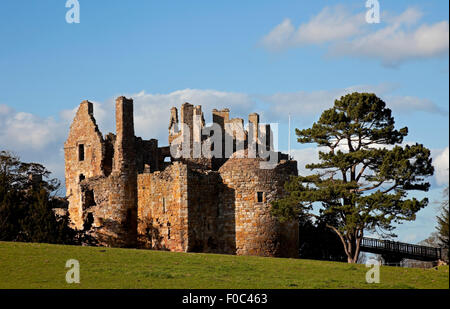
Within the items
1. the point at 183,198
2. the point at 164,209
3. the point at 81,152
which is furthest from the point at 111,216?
the point at 81,152

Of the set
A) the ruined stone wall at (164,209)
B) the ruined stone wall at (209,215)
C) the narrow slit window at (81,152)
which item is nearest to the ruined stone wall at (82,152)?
the narrow slit window at (81,152)

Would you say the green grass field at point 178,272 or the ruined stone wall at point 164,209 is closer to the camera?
the green grass field at point 178,272

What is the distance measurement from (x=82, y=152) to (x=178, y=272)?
27.2m

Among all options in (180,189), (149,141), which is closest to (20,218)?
(180,189)

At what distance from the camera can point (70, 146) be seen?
61469mm

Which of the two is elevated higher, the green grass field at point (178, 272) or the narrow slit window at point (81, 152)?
the narrow slit window at point (81, 152)

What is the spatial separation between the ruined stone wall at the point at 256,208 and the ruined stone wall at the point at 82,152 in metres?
12.1

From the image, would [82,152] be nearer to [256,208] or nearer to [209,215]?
[209,215]

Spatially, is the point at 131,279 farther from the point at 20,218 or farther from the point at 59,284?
the point at 20,218

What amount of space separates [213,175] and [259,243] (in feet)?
17.4

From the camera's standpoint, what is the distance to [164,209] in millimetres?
50812

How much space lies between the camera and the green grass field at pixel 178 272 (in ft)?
107

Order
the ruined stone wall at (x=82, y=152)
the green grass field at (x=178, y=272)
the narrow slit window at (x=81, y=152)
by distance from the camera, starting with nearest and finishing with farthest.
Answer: the green grass field at (x=178, y=272)
the ruined stone wall at (x=82, y=152)
the narrow slit window at (x=81, y=152)

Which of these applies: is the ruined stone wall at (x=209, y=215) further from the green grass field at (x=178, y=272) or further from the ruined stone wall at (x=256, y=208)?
the green grass field at (x=178, y=272)
